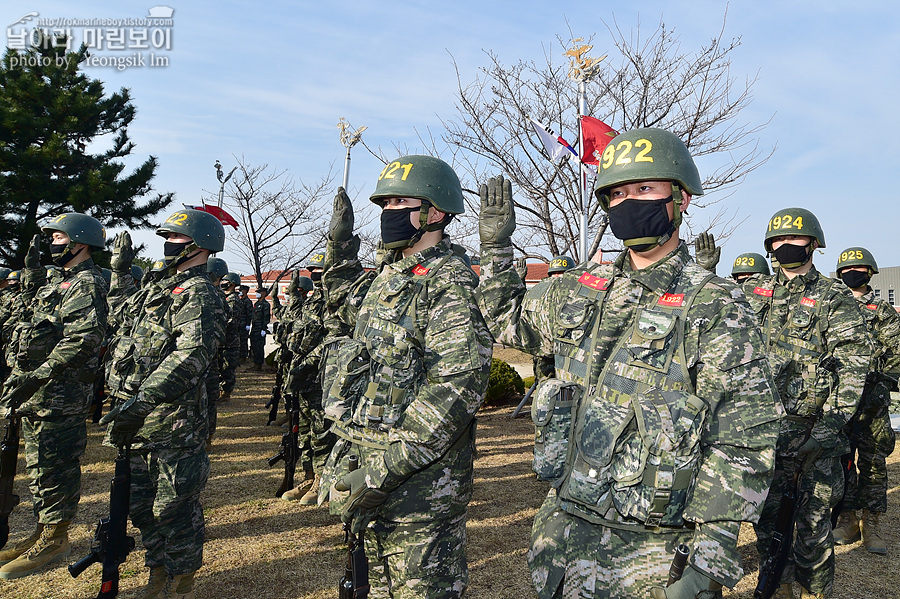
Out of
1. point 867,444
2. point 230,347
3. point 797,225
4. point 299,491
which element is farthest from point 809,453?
point 230,347

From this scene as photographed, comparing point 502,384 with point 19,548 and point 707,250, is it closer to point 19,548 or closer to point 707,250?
point 707,250

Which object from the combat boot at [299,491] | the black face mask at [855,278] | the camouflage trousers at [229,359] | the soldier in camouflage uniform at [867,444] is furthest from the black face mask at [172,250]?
the black face mask at [855,278]

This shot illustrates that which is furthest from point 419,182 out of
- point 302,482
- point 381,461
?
point 302,482

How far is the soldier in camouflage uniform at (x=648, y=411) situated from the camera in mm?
2258

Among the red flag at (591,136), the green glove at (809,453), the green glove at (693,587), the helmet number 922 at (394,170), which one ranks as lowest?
the green glove at (809,453)

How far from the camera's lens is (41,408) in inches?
222

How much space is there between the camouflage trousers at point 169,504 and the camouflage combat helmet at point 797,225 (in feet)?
17.8

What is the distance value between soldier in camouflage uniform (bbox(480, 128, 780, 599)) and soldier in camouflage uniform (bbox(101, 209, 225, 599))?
2.97 meters

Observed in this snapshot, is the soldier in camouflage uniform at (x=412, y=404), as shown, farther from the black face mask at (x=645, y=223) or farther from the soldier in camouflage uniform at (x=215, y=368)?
the soldier in camouflage uniform at (x=215, y=368)

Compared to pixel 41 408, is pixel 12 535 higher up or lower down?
lower down

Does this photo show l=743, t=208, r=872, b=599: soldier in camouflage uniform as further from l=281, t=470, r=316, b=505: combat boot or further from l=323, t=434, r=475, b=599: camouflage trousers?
l=281, t=470, r=316, b=505: combat boot

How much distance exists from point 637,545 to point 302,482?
6.78 m

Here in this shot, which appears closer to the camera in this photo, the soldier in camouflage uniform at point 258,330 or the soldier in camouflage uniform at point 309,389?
the soldier in camouflage uniform at point 309,389

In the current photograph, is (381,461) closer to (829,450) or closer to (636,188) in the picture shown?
(636,188)
